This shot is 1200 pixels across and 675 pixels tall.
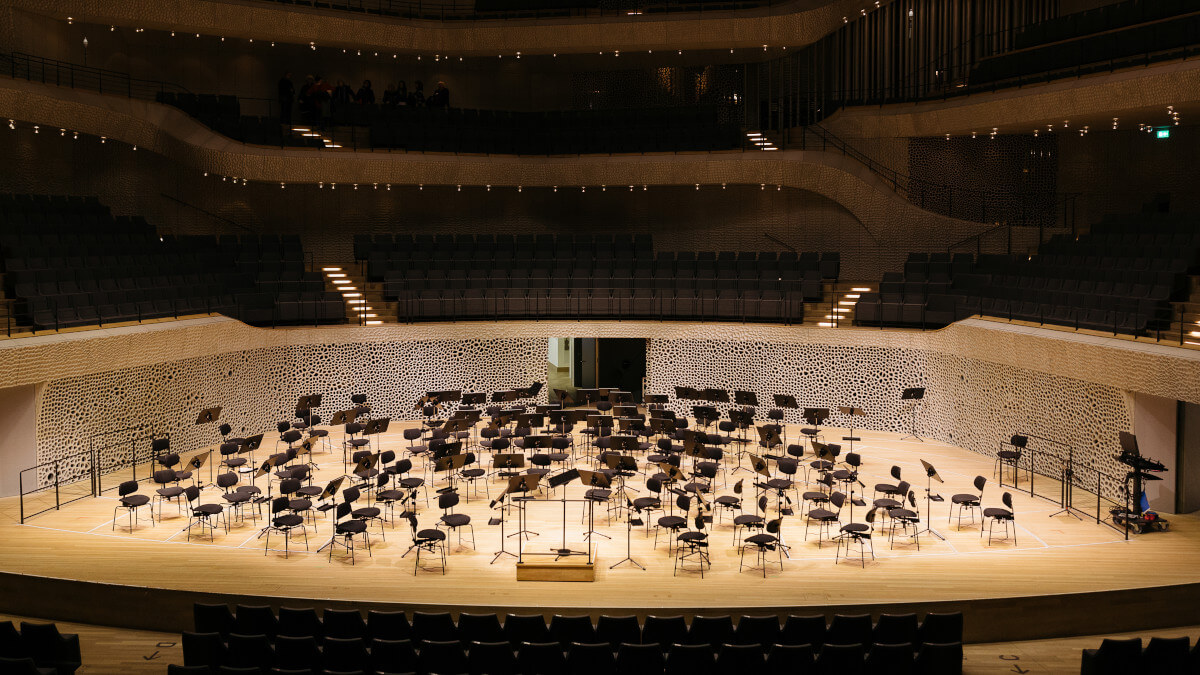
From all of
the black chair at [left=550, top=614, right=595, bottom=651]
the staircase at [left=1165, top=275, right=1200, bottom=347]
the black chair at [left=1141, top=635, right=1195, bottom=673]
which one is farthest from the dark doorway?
the black chair at [left=1141, top=635, right=1195, bottom=673]

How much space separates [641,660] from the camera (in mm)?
7734

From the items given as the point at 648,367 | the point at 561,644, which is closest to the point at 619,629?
the point at 561,644

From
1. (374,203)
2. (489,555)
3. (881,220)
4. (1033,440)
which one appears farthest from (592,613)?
(374,203)

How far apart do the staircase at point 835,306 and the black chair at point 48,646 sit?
13.7 metres

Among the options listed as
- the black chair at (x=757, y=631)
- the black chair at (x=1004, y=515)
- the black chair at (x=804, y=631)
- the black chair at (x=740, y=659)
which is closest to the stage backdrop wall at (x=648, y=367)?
the black chair at (x=1004, y=515)

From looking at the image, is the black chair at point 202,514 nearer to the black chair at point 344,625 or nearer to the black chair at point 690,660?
the black chair at point 344,625

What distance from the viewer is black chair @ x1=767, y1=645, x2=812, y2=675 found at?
778cm

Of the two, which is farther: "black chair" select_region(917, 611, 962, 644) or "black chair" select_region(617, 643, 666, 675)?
"black chair" select_region(917, 611, 962, 644)

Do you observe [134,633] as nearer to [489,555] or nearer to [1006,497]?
[489,555]

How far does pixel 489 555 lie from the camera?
450 inches

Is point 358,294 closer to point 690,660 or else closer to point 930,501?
point 930,501

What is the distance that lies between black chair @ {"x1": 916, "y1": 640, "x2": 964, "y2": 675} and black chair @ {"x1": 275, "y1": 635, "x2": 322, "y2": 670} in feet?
16.7

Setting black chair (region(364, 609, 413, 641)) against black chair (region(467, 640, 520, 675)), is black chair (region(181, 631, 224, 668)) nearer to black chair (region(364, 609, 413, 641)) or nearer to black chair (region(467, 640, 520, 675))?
black chair (region(364, 609, 413, 641))

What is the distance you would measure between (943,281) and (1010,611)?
10.2 m
